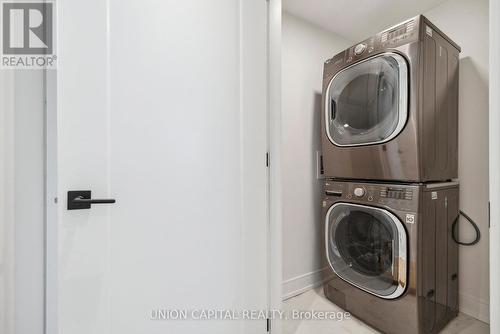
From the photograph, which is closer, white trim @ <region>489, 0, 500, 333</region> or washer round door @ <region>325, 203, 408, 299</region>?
white trim @ <region>489, 0, 500, 333</region>

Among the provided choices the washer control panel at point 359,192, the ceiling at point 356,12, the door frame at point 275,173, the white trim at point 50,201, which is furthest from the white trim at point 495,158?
the white trim at point 50,201

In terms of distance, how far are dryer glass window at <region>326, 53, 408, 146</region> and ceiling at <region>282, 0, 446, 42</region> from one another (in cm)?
61

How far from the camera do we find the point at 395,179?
147cm

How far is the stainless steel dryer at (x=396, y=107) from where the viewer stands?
54.0 inches

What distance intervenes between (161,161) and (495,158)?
1.21m

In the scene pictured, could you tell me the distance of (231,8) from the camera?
118 centimetres

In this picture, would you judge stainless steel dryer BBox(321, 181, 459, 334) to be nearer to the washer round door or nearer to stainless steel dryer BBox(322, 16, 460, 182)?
the washer round door

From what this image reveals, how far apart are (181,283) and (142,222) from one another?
13.2 inches

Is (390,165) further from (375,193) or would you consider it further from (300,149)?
(300,149)

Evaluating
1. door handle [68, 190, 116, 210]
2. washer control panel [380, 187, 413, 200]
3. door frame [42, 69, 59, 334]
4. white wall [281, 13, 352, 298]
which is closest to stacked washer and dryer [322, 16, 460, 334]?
washer control panel [380, 187, 413, 200]

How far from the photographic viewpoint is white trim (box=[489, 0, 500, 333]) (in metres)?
0.77

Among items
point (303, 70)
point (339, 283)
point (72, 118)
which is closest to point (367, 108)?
point (303, 70)

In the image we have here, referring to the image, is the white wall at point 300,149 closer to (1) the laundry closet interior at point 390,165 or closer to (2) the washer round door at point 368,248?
(1) the laundry closet interior at point 390,165

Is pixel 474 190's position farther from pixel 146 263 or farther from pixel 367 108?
pixel 146 263
